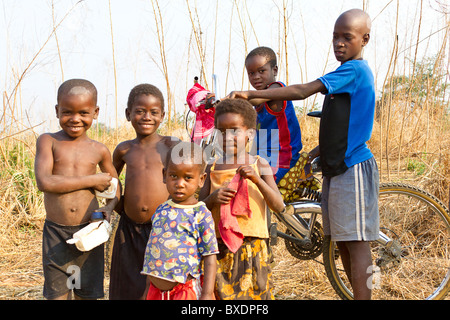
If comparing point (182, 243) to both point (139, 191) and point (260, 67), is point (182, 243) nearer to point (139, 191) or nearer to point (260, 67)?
point (139, 191)

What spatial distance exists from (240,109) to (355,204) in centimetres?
78

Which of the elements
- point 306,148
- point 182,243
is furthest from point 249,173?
point 306,148

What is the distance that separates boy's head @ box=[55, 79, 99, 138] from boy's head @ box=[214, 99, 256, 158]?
663 mm

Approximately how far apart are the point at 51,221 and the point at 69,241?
22 cm

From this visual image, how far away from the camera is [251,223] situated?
1.95m

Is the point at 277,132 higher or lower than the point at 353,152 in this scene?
higher

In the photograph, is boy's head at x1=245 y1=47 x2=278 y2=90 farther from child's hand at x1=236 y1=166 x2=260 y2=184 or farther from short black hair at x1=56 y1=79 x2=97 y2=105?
short black hair at x1=56 y1=79 x2=97 y2=105

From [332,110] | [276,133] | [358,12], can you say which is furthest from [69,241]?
[358,12]

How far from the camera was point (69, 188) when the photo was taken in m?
2.04

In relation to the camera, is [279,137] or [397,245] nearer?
[279,137]

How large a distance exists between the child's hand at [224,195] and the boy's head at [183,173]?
11 centimetres

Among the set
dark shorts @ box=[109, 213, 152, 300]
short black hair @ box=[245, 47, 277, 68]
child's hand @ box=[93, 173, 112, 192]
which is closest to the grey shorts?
short black hair @ box=[245, 47, 277, 68]

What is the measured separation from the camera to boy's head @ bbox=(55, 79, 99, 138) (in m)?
2.07
